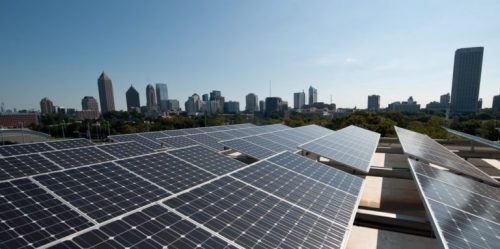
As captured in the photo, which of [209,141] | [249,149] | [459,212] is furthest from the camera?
[209,141]

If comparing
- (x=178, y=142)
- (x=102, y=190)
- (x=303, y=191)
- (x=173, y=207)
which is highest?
(x=173, y=207)

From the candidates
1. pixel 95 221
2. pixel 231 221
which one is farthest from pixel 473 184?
pixel 95 221

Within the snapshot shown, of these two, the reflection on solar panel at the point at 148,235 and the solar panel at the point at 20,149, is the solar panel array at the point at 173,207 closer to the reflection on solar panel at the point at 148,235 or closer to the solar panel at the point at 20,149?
the reflection on solar panel at the point at 148,235

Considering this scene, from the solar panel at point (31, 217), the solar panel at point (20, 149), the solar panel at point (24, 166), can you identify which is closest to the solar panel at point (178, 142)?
the solar panel at point (20, 149)

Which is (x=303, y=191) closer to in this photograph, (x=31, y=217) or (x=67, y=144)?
(x=31, y=217)

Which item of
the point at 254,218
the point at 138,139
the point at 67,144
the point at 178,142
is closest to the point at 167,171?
the point at 254,218

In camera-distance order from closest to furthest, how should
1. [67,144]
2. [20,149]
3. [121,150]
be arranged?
[20,149]
[121,150]
[67,144]

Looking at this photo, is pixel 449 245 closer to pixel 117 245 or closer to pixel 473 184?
pixel 117 245
